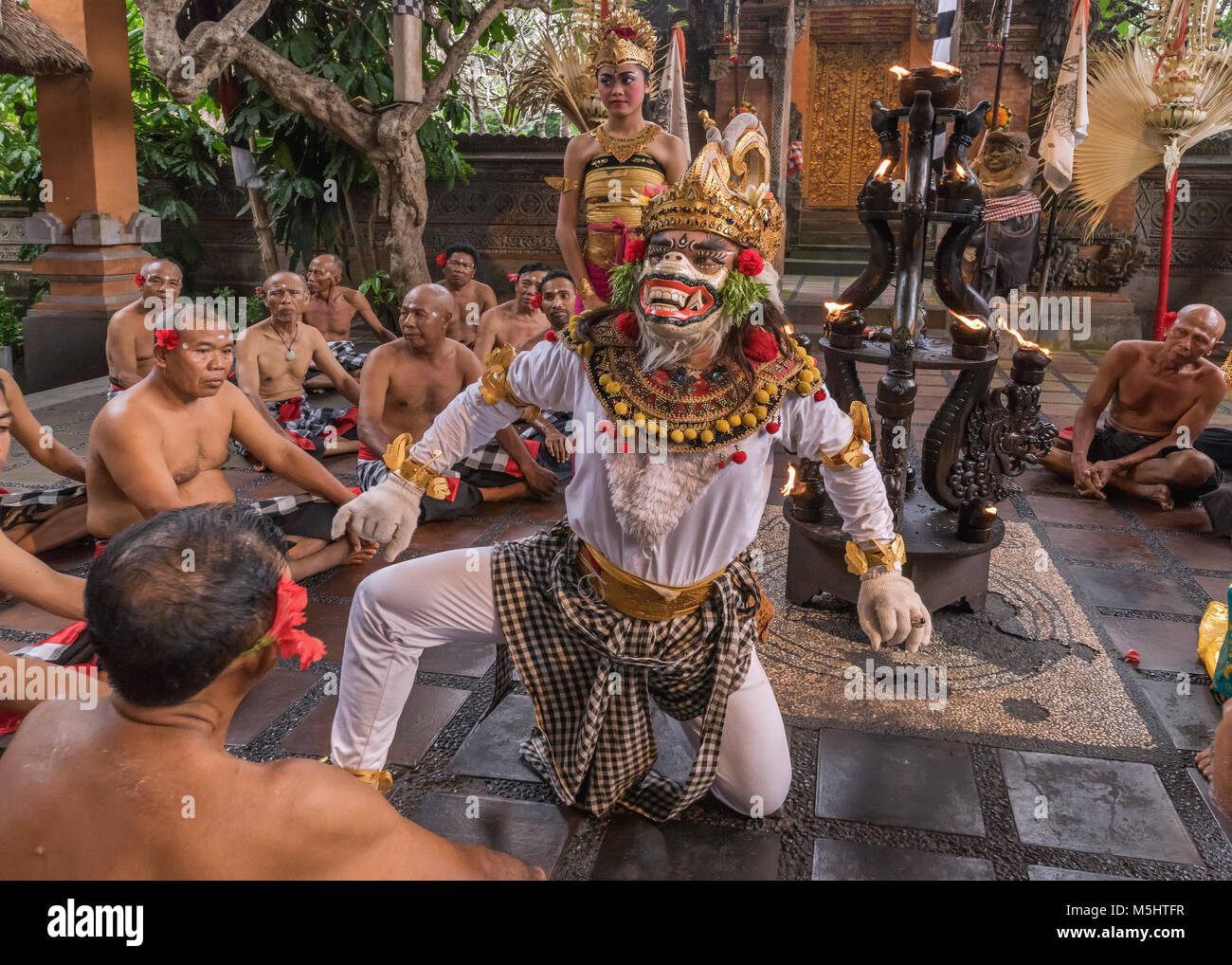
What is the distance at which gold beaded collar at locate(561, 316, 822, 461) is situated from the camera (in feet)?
7.18

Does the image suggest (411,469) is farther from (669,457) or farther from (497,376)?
(669,457)

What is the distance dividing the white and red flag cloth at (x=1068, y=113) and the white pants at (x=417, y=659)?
6098 mm

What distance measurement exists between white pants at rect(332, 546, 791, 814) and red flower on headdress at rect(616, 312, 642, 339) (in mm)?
626

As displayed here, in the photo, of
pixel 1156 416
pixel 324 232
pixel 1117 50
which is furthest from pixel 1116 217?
pixel 324 232

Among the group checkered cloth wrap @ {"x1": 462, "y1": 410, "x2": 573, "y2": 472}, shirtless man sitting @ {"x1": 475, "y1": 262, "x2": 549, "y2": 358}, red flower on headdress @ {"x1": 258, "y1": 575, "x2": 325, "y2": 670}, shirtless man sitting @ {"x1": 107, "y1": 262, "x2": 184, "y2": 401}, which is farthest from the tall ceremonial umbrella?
red flower on headdress @ {"x1": 258, "y1": 575, "x2": 325, "y2": 670}

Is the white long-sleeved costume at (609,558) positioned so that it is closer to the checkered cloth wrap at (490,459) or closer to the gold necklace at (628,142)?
the checkered cloth wrap at (490,459)

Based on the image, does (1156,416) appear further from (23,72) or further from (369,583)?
(23,72)

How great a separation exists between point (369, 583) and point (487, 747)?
0.69m

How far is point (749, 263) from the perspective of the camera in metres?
2.28

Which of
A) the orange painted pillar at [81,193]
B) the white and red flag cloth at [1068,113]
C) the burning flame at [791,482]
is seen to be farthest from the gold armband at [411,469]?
the orange painted pillar at [81,193]

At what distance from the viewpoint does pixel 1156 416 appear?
499 centimetres

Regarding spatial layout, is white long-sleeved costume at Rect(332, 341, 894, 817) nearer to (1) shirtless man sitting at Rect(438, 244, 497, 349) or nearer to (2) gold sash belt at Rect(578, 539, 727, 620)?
(2) gold sash belt at Rect(578, 539, 727, 620)

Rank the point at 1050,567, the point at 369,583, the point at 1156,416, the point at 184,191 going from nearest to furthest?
the point at 369,583, the point at 1050,567, the point at 1156,416, the point at 184,191

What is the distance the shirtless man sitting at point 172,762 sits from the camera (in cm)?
136
